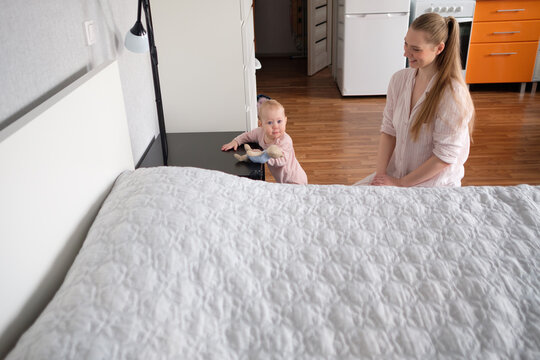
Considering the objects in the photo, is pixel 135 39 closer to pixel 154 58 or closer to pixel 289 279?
pixel 154 58

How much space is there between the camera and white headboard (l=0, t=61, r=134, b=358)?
0.83 metres

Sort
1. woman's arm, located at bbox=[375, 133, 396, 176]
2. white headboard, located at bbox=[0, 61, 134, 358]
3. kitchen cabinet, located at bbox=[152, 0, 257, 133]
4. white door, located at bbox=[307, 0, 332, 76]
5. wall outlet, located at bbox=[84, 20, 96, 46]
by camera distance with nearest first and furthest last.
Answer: white headboard, located at bbox=[0, 61, 134, 358] < wall outlet, located at bbox=[84, 20, 96, 46] < woman's arm, located at bbox=[375, 133, 396, 176] < kitchen cabinet, located at bbox=[152, 0, 257, 133] < white door, located at bbox=[307, 0, 332, 76]

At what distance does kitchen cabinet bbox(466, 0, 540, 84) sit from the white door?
161 centimetres

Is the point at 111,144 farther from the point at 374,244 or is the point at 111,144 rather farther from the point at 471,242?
the point at 471,242

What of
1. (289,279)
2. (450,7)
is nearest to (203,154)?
(289,279)

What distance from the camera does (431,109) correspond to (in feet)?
5.74

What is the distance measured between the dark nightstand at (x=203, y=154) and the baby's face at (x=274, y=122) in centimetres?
11

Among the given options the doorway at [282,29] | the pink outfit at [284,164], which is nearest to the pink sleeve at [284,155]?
the pink outfit at [284,164]

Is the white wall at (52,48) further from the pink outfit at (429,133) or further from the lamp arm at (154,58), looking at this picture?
the pink outfit at (429,133)

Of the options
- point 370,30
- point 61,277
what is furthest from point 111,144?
point 370,30

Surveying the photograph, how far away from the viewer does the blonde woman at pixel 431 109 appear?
1.72 meters

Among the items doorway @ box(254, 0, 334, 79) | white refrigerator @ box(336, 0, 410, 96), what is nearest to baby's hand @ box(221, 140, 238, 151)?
white refrigerator @ box(336, 0, 410, 96)

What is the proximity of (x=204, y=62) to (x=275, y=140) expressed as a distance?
629 millimetres

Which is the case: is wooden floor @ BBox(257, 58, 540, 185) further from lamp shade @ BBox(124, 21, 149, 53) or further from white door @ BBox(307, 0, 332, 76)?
lamp shade @ BBox(124, 21, 149, 53)
